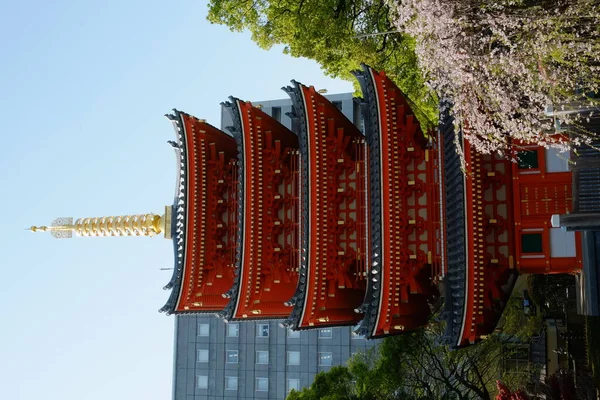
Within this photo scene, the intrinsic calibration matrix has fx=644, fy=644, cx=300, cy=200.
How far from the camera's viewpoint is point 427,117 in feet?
105

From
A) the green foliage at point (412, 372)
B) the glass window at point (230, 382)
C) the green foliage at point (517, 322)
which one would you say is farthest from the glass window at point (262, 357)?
the green foliage at point (517, 322)

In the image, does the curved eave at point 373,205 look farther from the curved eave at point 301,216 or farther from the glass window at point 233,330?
the glass window at point 233,330

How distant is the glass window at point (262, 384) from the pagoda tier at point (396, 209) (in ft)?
81.7

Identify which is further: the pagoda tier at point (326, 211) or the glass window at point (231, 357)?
the glass window at point (231, 357)

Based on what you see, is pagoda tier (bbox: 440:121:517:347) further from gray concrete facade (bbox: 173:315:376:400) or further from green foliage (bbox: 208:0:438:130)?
gray concrete facade (bbox: 173:315:376:400)

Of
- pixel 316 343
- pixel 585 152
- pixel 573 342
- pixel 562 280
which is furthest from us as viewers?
pixel 316 343

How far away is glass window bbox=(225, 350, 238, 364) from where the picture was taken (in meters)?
45.7

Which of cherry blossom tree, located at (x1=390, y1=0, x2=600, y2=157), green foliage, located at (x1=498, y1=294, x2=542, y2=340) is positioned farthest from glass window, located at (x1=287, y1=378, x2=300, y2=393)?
cherry blossom tree, located at (x1=390, y1=0, x2=600, y2=157)

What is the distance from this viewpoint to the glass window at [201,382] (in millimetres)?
46125

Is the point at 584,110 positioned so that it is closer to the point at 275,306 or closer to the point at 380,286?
the point at 380,286

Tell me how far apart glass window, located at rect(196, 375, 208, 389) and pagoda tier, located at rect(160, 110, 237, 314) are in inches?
948

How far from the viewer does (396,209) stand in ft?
65.3

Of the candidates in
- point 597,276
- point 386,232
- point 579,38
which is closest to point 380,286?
point 386,232

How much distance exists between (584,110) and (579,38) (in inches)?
122
